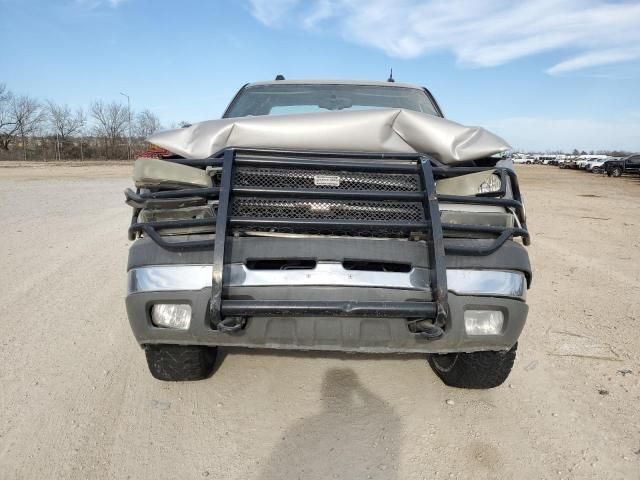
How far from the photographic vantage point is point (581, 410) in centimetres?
267

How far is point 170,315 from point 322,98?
2736 mm

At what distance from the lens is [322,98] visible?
170 inches

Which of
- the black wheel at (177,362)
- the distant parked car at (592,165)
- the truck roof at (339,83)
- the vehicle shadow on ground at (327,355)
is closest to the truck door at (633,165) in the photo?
the distant parked car at (592,165)

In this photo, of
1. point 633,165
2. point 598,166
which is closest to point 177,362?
point 633,165

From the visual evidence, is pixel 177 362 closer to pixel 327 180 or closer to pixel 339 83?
pixel 327 180

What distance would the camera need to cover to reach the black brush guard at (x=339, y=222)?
2.07 metres

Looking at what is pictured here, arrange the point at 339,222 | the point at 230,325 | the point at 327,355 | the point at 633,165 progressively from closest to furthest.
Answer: the point at 230,325 → the point at 339,222 → the point at 327,355 → the point at 633,165

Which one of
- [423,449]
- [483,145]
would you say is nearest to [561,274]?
[483,145]

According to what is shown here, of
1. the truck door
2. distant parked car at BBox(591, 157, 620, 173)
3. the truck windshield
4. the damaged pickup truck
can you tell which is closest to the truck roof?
the truck windshield

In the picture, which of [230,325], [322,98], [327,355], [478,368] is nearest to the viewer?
[230,325]

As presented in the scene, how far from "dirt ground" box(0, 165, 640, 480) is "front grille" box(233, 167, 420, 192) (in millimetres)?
1237

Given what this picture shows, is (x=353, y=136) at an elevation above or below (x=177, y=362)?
above

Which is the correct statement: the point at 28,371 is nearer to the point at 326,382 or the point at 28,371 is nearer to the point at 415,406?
the point at 326,382

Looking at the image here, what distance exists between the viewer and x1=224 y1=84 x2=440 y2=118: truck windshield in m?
4.27
